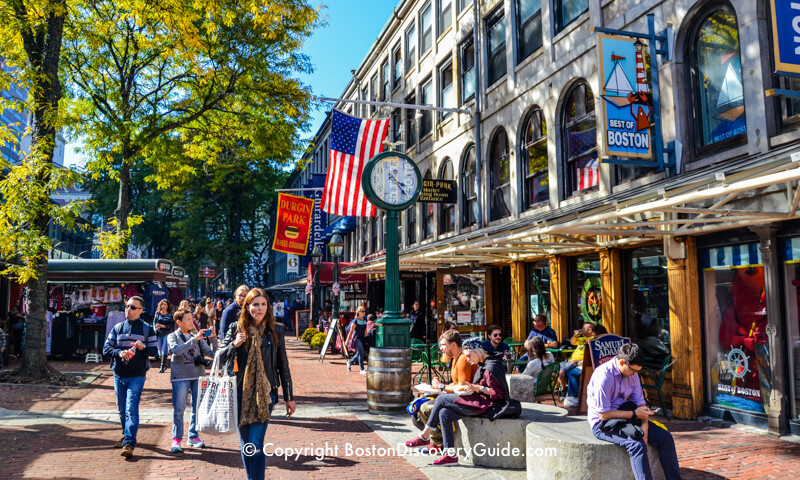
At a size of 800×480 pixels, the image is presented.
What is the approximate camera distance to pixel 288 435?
26.5 feet

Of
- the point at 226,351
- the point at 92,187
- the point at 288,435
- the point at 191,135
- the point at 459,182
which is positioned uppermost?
the point at 92,187

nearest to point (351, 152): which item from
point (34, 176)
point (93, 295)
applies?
point (34, 176)

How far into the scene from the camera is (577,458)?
5359 mm

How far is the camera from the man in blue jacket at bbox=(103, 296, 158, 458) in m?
6.89

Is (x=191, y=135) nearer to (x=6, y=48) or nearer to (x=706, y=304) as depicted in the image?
(x=6, y=48)

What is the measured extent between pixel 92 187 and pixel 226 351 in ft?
144

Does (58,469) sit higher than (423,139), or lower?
lower

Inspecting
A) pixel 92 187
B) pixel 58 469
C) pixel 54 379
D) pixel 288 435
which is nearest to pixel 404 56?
pixel 54 379

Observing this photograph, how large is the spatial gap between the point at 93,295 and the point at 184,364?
548 inches

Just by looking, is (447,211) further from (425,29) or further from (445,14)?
(425,29)

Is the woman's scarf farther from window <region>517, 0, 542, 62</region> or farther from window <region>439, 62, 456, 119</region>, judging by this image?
window <region>439, 62, 456, 119</region>

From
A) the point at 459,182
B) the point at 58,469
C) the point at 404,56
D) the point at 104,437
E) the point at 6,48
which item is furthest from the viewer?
the point at 404,56

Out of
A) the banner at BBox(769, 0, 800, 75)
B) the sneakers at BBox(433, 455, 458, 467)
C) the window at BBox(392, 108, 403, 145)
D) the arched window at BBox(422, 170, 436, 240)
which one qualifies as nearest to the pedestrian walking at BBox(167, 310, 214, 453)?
the sneakers at BBox(433, 455, 458, 467)

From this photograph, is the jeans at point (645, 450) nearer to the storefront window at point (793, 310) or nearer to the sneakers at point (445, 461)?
the sneakers at point (445, 461)
